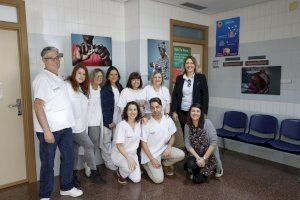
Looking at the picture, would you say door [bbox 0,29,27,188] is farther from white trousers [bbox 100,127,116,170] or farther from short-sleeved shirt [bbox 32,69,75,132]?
white trousers [bbox 100,127,116,170]

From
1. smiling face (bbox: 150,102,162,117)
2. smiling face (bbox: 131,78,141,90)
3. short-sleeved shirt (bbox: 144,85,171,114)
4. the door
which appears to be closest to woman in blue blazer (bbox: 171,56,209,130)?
short-sleeved shirt (bbox: 144,85,171,114)

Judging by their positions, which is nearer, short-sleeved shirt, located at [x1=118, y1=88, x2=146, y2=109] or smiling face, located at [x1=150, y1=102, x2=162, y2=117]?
smiling face, located at [x1=150, y1=102, x2=162, y2=117]

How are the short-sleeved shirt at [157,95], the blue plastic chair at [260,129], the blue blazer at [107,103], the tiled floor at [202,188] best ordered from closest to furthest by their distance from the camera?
the tiled floor at [202,188] < the blue blazer at [107,103] < the short-sleeved shirt at [157,95] < the blue plastic chair at [260,129]

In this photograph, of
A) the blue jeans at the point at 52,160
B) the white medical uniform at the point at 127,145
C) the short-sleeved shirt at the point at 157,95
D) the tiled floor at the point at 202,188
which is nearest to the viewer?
the blue jeans at the point at 52,160

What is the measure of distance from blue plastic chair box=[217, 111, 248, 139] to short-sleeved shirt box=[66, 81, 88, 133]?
2326 mm

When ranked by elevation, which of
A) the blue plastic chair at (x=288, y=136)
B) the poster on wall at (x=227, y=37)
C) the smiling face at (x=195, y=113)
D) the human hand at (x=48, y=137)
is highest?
the poster on wall at (x=227, y=37)

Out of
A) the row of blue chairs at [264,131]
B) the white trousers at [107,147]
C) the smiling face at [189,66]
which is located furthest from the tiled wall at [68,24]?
the row of blue chairs at [264,131]

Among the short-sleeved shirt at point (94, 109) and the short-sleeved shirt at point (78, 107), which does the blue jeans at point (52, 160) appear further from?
the short-sleeved shirt at point (94, 109)

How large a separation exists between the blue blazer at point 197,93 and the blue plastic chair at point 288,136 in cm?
111

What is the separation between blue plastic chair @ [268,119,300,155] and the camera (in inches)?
133

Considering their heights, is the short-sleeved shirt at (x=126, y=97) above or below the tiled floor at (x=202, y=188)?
above

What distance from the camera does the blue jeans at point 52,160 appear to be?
249 cm

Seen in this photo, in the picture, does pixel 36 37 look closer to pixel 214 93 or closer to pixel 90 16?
pixel 90 16

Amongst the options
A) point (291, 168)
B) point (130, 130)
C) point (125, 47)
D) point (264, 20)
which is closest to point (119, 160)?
point (130, 130)
